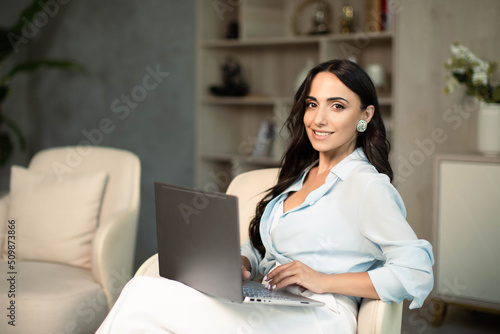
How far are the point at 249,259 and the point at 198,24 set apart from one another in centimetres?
249

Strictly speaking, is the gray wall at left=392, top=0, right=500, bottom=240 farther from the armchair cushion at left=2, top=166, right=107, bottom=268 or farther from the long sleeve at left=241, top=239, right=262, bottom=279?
the armchair cushion at left=2, top=166, right=107, bottom=268

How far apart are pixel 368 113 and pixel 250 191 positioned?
571 millimetres

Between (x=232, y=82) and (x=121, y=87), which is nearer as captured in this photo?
(x=232, y=82)

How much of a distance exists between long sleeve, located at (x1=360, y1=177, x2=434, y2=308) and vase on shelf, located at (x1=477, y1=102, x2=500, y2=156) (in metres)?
1.45

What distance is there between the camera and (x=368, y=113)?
5.64 ft

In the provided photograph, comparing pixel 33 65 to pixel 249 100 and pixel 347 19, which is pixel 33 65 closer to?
pixel 249 100

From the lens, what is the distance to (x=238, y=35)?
159 inches

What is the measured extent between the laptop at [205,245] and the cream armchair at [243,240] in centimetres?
19

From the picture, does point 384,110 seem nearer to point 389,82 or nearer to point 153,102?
point 389,82

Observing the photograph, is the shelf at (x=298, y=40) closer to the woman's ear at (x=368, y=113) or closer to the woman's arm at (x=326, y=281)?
the woman's ear at (x=368, y=113)

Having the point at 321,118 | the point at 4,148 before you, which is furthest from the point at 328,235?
the point at 4,148

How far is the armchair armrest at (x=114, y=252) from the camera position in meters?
2.27

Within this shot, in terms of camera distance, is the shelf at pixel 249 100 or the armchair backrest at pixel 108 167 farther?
the shelf at pixel 249 100

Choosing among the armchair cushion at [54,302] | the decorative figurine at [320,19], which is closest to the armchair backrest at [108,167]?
the armchair cushion at [54,302]
